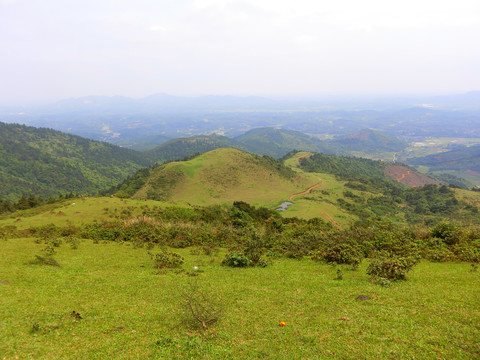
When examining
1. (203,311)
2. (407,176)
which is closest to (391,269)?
(203,311)

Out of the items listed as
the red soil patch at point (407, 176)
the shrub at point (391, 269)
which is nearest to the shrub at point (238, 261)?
the shrub at point (391, 269)

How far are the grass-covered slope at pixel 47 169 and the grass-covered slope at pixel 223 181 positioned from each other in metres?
85.5

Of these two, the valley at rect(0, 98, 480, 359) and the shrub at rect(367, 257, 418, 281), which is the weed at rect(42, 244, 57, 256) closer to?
the valley at rect(0, 98, 480, 359)

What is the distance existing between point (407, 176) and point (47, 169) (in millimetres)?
232267

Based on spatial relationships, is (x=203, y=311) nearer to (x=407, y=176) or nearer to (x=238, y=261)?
(x=238, y=261)

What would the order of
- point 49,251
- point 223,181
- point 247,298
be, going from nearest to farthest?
point 247,298, point 49,251, point 223,181

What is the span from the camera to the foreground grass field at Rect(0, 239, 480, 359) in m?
6.91

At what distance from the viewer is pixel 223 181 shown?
87500mm

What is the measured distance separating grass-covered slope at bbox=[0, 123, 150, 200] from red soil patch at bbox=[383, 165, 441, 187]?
7243 inches

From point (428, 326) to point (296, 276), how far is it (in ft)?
21.5

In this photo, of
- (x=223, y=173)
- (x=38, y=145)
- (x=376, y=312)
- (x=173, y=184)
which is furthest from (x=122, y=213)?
(x=38, y=145)

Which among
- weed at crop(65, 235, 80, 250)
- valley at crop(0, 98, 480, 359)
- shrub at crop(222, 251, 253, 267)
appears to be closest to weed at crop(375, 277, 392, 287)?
valley at crop(0, 98, 480, 359)

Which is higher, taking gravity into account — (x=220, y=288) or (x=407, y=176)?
(x=220, y=288)

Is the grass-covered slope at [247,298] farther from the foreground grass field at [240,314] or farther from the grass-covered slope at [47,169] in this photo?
the grass-covered slope at [47,169]
